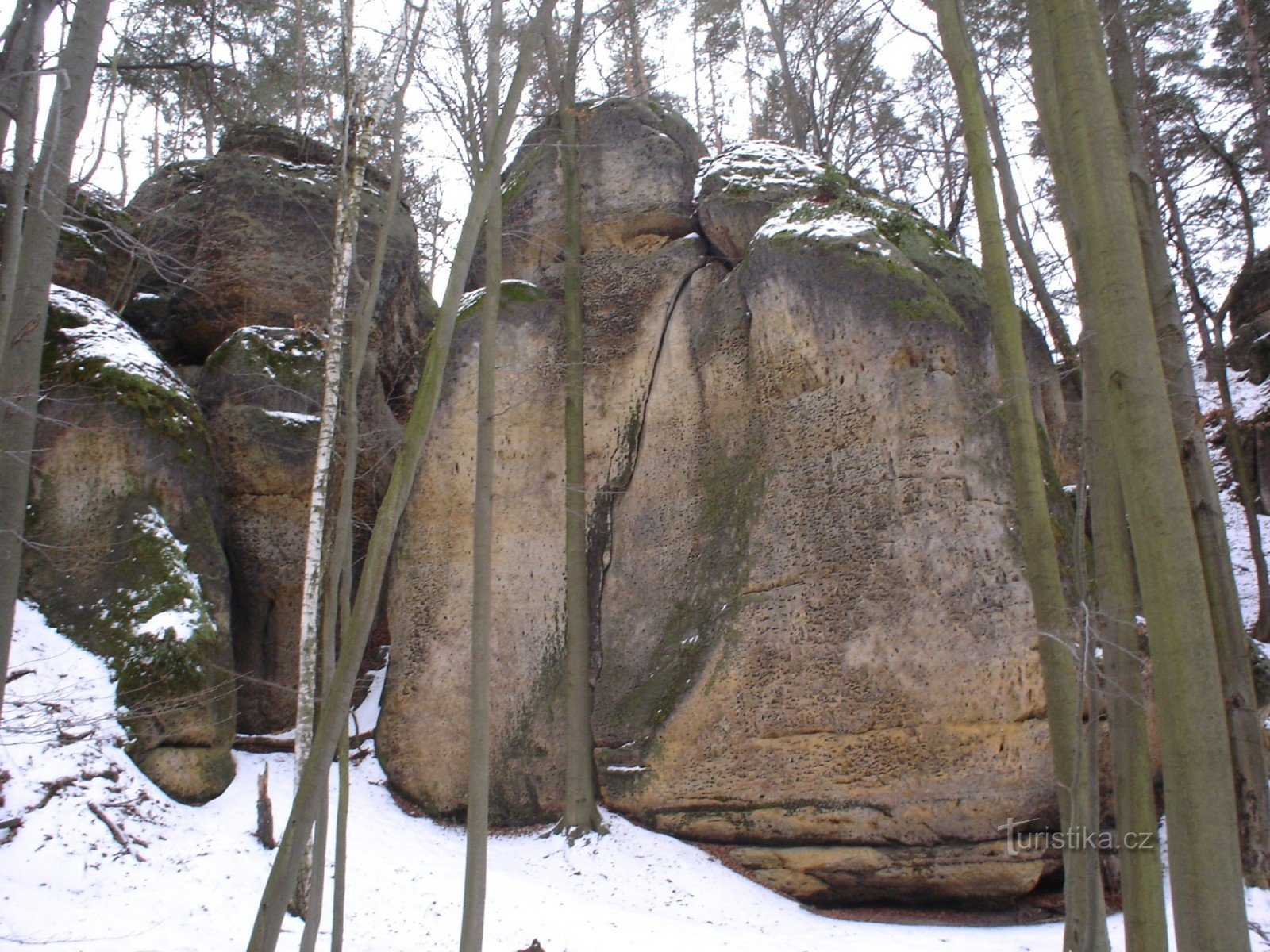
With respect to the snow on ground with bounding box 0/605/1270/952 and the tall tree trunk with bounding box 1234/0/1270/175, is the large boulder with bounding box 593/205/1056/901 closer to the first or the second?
the snow on ground with bounding box 0/605/1270/952

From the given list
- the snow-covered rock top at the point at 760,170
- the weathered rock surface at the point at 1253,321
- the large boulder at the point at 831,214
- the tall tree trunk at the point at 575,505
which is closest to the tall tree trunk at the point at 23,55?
the tall tree trunk at the point at 575,505

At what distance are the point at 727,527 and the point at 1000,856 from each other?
4169 millimetres

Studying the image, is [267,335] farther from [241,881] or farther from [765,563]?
[765,563]

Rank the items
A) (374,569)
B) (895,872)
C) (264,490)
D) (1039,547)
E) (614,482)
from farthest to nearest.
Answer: (264,490) < (614,482) < (895,872) < (1039,547) < (374,569)

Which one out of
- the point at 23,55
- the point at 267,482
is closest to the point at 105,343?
the point at 267,482

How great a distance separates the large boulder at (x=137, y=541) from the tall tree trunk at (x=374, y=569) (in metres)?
4.57

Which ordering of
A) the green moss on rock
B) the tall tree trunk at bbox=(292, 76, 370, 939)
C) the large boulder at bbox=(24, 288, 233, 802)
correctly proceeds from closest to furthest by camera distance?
the tall tree trunk at bbox=(292, 76, 370, 939) < the large boulder at bbox=(24, 288, 233, 802) < the green moss on rock

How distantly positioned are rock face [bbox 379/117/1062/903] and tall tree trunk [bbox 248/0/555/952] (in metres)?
4.58

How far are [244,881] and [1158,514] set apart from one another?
8.65 metres

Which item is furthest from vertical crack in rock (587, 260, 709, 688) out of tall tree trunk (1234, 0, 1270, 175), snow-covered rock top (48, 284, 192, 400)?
tall tree trunk (1234, 0, 1270, 175)

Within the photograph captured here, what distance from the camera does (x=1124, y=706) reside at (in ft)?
17.9

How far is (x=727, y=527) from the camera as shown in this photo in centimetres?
1032

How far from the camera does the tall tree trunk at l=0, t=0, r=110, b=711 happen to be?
5.00 m

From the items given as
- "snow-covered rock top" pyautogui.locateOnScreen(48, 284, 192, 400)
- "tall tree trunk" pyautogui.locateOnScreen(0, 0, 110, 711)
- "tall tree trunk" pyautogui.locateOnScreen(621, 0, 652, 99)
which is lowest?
"tall tree trunk" pyautogui.locateOnScreen(0, 0, 110, 711)
